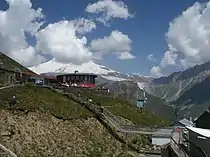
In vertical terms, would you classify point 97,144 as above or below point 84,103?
below

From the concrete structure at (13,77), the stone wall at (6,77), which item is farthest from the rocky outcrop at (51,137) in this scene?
the stone wall at (6,77)

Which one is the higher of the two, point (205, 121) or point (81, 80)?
point (81, 80)

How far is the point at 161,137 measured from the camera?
248ft

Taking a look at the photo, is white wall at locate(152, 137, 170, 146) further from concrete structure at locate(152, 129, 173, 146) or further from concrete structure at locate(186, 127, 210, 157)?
concrete structure at locate(186, 127, 210, 157)

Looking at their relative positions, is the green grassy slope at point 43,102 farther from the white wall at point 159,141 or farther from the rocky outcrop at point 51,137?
the white wall at point 159,141

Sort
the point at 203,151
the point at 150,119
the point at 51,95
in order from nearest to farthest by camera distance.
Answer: the point at 203,151 < the point at 51,95 < the point at 150,119

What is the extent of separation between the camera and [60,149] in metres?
57.5

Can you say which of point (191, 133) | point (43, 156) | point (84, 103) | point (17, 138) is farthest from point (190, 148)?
point (84, 103)

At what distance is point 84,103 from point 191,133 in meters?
40.5

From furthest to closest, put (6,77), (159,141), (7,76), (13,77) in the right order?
(13,77)
(7,76)
(6,77)
(159,141)

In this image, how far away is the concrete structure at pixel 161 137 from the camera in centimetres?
7494

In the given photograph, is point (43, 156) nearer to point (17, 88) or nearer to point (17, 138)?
point (17, 138)

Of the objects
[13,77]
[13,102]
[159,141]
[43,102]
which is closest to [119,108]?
[159,141]

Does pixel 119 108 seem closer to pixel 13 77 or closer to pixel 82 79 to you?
pixel 13 77
